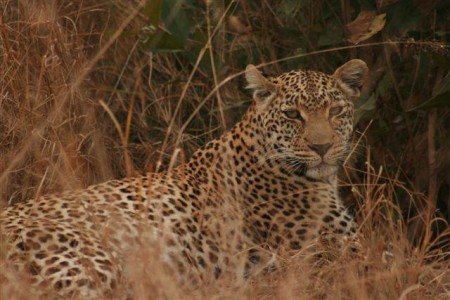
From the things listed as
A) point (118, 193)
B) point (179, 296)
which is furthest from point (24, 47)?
point (179, 296)

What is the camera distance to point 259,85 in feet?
22.1

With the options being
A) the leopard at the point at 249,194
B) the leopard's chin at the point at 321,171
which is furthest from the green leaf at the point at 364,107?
the leopard's chin at the point at 321,171

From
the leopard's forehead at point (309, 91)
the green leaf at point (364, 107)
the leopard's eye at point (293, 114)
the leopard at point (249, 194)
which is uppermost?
the leopard's forehead at point (309, 91)

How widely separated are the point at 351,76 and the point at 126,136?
2.08m

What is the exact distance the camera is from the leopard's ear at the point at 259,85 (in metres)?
6.72

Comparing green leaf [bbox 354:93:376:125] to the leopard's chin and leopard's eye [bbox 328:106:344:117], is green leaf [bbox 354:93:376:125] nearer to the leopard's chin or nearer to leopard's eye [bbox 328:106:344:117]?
leopard's eye [bbox 328:106:344:117]

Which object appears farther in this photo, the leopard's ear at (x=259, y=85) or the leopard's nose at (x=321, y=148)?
the leopard's ear at (x=259, y=85)

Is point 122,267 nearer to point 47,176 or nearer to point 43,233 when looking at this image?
point 43,233

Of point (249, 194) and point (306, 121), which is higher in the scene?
point (306, 121)

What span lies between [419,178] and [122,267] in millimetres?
2887

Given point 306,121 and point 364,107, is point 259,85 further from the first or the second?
point 364,107

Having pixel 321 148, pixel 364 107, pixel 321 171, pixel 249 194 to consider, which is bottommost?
pixel 249 194

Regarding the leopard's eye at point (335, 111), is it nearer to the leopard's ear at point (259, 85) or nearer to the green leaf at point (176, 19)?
the leopard's ear at point (259, 85)

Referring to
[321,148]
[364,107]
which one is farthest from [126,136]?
[364,107]
